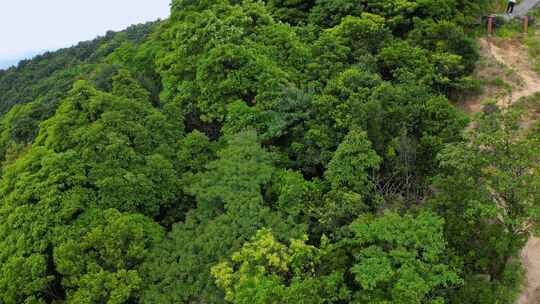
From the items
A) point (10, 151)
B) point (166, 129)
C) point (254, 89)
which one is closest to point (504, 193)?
point (254, 89)

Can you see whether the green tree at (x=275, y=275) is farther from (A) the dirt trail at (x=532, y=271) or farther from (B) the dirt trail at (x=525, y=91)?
(B) the dirt trail at (x=525, y=91)

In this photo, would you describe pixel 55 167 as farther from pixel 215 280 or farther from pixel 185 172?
pixel 215 280

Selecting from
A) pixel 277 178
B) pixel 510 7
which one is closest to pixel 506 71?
pixel 510 7

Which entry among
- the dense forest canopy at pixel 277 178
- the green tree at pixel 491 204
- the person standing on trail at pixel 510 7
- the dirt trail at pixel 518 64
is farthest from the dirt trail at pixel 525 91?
the person standing on trail at pixel 510 7

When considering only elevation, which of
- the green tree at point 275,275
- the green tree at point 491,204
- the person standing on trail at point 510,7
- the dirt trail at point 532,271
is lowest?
the dirt trail at point 532,271

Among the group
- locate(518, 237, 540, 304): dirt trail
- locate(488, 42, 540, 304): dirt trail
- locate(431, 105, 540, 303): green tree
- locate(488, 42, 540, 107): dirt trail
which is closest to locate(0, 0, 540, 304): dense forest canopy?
locate(431, 105, 540, 303): green tree

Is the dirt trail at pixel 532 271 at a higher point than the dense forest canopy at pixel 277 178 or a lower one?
lower

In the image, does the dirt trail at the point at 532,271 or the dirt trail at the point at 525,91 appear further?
the dirt trail at the point at 525,91

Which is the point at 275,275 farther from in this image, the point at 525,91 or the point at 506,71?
the point at 506,71

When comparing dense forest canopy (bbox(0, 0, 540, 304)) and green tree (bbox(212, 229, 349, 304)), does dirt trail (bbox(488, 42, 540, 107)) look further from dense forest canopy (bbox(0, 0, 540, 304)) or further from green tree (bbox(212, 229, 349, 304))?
green tree (bbox(212, 229, 349, 304))
